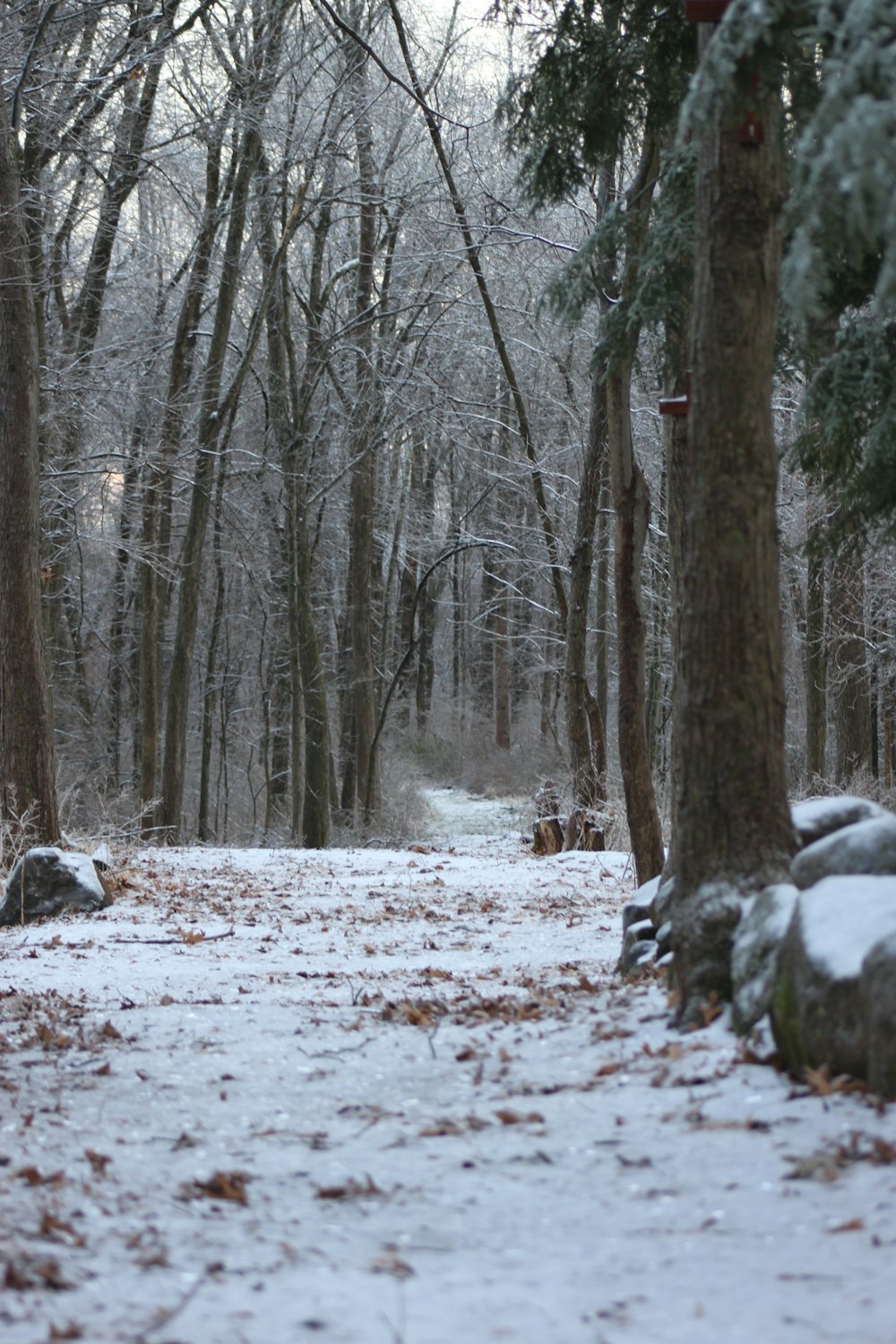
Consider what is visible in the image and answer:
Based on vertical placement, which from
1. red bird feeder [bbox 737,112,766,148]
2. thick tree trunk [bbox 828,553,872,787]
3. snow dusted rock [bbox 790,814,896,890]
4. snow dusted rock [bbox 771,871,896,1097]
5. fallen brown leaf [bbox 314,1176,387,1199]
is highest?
red bird feeder [bbox 737,112,766,148]

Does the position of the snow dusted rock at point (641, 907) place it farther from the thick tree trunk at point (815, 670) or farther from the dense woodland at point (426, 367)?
the thick tree trunk at point (815, 670)

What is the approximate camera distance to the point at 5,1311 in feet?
8.83

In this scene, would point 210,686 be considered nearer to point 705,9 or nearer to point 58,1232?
point 705,9

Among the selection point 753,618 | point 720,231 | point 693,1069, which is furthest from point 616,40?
point 693,1069

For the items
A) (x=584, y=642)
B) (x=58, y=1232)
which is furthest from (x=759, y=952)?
(x=584, y=642)

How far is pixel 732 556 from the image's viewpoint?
460 centimetres

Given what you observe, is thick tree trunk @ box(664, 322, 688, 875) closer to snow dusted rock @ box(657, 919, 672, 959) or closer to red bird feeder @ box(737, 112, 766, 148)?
snow dusted rock @ box(657, 919, 672, 959)

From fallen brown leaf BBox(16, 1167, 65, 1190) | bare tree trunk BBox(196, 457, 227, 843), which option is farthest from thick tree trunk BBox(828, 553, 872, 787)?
fallen brown leaf BBox(16, 1167, 65, 1190)

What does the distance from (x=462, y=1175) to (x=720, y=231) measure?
3.38m

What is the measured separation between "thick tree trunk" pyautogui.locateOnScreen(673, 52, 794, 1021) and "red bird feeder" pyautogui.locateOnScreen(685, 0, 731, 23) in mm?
534

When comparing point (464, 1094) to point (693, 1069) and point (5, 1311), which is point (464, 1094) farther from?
point (5, 1311)

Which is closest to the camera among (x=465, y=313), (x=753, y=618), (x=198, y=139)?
(x=753, y=618)

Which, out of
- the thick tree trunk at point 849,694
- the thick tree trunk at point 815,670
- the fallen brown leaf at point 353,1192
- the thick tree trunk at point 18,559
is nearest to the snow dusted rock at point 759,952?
the fallen brown leaf at point 353,1192

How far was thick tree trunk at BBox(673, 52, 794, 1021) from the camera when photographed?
15.1 feet
